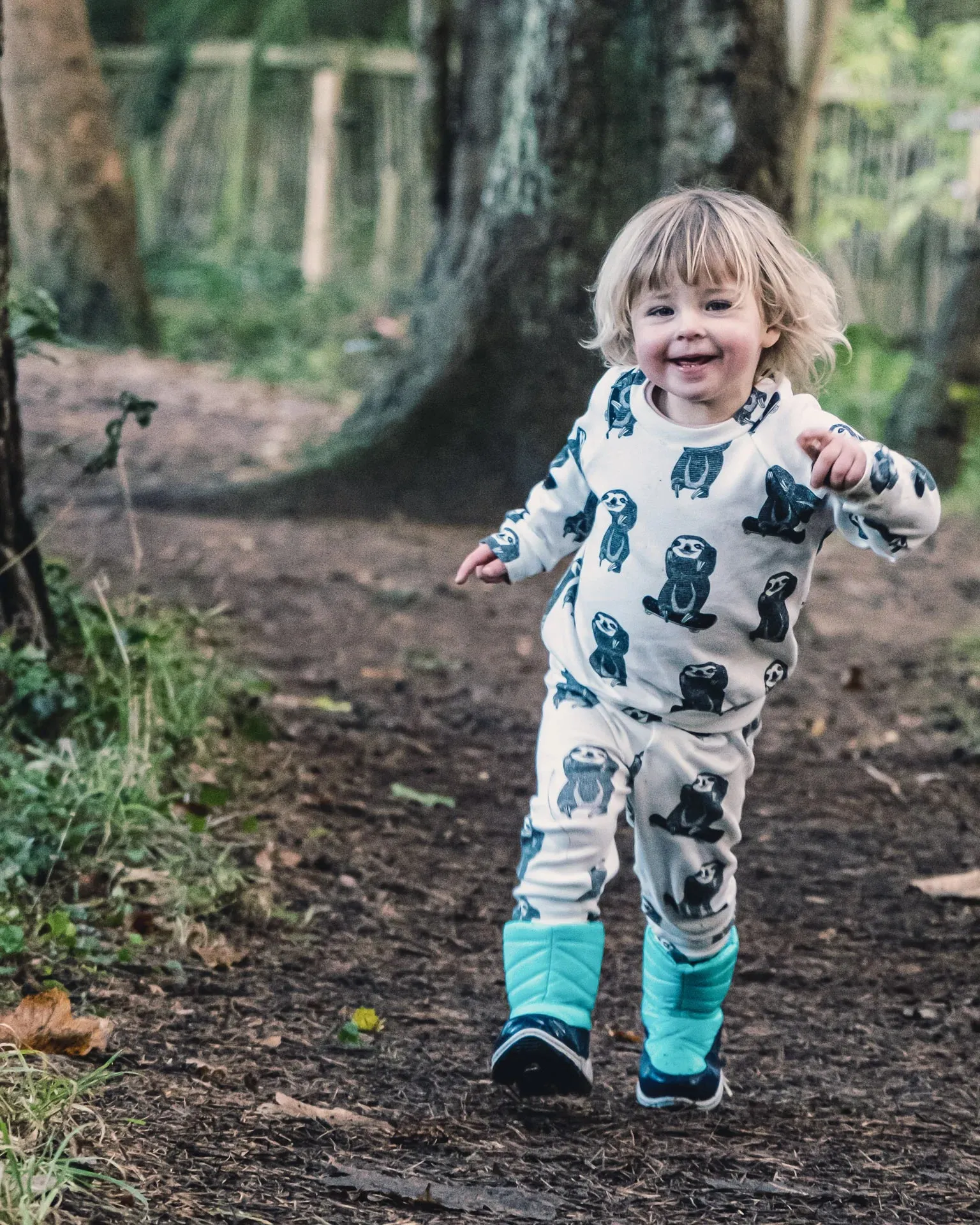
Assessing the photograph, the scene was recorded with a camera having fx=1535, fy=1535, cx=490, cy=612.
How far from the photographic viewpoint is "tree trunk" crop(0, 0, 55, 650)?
3.65 meters

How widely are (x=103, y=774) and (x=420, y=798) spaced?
113 centimetres

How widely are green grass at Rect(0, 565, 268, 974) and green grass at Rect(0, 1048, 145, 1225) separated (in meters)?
0.66

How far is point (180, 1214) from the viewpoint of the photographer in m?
2.05

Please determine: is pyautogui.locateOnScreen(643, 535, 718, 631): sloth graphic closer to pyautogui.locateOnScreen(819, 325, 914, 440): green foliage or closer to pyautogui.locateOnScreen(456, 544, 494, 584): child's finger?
pyautogui.locateOnScreen(456, 544, 494, 584): child's finger

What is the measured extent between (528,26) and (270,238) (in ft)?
32.2

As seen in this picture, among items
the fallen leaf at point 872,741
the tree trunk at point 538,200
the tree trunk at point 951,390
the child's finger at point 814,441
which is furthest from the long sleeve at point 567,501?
the tree trunk at point 951,390

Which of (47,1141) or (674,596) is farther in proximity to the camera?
(674,596)

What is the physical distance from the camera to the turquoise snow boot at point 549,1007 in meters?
2.64

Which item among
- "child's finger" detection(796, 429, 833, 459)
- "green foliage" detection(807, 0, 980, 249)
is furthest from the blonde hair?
"green foliage" detection(807, 0, 980, 249)

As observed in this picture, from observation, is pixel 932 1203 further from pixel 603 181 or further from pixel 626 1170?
pixel 603 181

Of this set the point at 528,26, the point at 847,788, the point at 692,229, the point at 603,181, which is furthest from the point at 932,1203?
the point at 528,26

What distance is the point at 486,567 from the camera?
2.88 meters

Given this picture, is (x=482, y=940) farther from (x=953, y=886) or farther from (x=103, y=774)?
(x=953, y=886)

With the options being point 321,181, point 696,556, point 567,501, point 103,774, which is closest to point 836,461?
point 696,556
